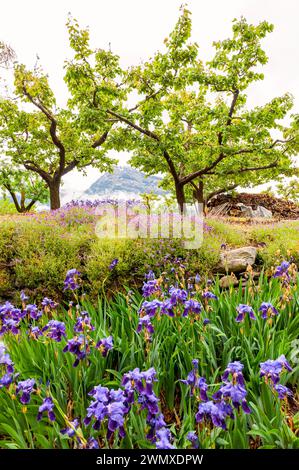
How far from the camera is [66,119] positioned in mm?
16141

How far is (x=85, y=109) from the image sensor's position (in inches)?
456

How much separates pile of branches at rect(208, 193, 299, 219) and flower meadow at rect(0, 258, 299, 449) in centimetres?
1359

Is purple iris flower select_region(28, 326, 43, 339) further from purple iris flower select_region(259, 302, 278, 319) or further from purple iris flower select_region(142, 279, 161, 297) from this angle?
purple iris flower select_region(259, 302, 278, 319)

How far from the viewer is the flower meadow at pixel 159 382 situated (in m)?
1.86

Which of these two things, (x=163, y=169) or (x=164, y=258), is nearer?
(x=164, y=258)

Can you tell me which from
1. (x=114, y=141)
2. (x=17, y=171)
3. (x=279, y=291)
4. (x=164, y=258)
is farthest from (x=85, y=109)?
(x=279, y=291)

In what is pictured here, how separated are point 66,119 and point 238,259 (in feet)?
43.6

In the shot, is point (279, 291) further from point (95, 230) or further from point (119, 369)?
point (95, 230)

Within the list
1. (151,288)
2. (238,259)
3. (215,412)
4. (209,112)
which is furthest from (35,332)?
(209,112)

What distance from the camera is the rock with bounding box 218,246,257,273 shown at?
5.36 meters

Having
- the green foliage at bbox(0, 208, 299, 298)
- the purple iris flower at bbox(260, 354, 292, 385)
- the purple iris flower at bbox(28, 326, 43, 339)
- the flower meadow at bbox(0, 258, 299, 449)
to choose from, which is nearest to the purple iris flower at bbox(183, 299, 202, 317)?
the flower meadow at bbox(0, 258, 299, 449)

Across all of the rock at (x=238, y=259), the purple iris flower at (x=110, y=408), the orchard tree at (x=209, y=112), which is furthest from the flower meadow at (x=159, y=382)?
the orchard tree at (x=209, y=112)
